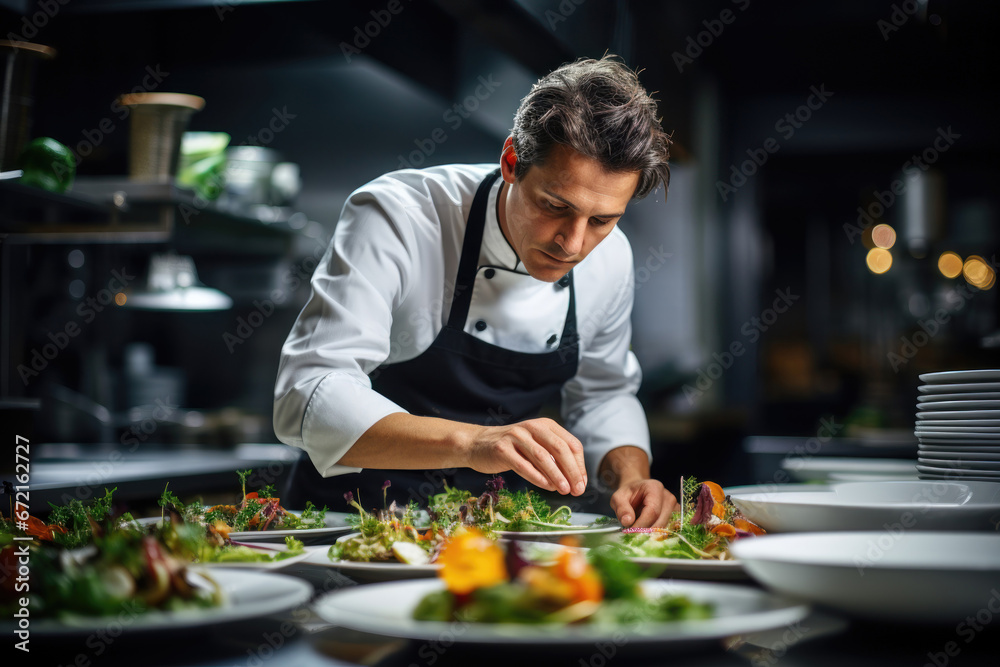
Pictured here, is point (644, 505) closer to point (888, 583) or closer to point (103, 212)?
point (888, 583)

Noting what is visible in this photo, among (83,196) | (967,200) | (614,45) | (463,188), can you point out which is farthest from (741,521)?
(967,200)

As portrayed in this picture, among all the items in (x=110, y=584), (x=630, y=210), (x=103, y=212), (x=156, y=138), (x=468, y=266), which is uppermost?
(x=630, y=210)

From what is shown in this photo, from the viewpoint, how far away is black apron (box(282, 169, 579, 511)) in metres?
1.94

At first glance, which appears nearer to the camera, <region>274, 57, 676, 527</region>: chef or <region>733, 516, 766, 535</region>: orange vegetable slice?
<region>733, 516, 766, 535</region>: orange vegetable slice

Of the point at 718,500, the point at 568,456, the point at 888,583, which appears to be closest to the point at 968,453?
the point at 718,500

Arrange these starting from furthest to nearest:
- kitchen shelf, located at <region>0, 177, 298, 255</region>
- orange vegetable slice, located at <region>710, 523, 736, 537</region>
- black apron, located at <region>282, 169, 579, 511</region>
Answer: kitchen shelf, located at <region>0, 177, 298, 255</region>, black apron, located at <region>282, 169, 579, 511</region>, orange vegetable slice, located at <region>710, 523, 736, 537</region>

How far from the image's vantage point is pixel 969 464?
4.79 ft

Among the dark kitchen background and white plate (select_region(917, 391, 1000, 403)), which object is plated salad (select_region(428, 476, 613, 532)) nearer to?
white plate (select_region(917, 391, 1000, 403))

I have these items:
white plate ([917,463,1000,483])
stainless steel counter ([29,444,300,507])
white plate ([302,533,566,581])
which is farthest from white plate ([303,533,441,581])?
stainless steel counter ([29,444,300,507])

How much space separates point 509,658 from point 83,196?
2.64 metres

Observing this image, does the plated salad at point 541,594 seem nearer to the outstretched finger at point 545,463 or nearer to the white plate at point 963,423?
the outstretched finger at point 545,463

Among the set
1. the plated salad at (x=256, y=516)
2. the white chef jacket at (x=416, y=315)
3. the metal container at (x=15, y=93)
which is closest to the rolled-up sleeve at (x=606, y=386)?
the white chef jacket at (x=416, y=315)

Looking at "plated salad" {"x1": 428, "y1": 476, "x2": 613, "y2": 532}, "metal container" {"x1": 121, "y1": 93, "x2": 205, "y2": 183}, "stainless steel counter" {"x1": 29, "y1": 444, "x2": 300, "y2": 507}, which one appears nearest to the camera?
"plated salad" {"x1": 428, "y1": 476, "x2": 613, "y2": 532}

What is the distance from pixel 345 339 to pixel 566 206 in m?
0.48
